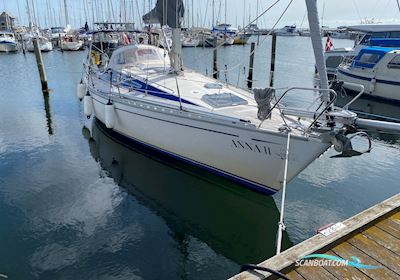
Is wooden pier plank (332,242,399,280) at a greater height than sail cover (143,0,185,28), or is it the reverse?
sail cover (143,0,185,28)

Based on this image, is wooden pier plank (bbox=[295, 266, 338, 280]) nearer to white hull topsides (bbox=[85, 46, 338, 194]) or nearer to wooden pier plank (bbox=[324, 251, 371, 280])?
wooden pier plank (bbox=[324, 251, 371, 280])

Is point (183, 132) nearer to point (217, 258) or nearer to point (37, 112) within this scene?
point (217, 258)

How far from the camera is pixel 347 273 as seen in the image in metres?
3.60

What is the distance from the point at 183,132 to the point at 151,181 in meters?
1.75

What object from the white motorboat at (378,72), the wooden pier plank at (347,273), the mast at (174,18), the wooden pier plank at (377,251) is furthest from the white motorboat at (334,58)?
the wooden pier plank at (347,273)

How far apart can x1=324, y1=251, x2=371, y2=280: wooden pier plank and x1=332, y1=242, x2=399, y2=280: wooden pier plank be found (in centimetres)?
6

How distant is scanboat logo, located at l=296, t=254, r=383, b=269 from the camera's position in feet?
12.1

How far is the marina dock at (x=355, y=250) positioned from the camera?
3.56 m

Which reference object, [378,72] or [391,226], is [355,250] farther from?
[378,72]

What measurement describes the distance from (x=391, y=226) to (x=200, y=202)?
496cm

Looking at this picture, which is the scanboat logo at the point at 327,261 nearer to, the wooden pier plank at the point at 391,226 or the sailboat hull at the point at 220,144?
the wooden pier plank at the point at 391,226

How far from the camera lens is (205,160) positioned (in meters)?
9.24

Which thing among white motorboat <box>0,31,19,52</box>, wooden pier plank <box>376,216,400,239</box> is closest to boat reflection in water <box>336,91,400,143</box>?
wooden pier plank <box>376,216,400,239</box>

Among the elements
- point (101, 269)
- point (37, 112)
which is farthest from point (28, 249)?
point (37, 112)
